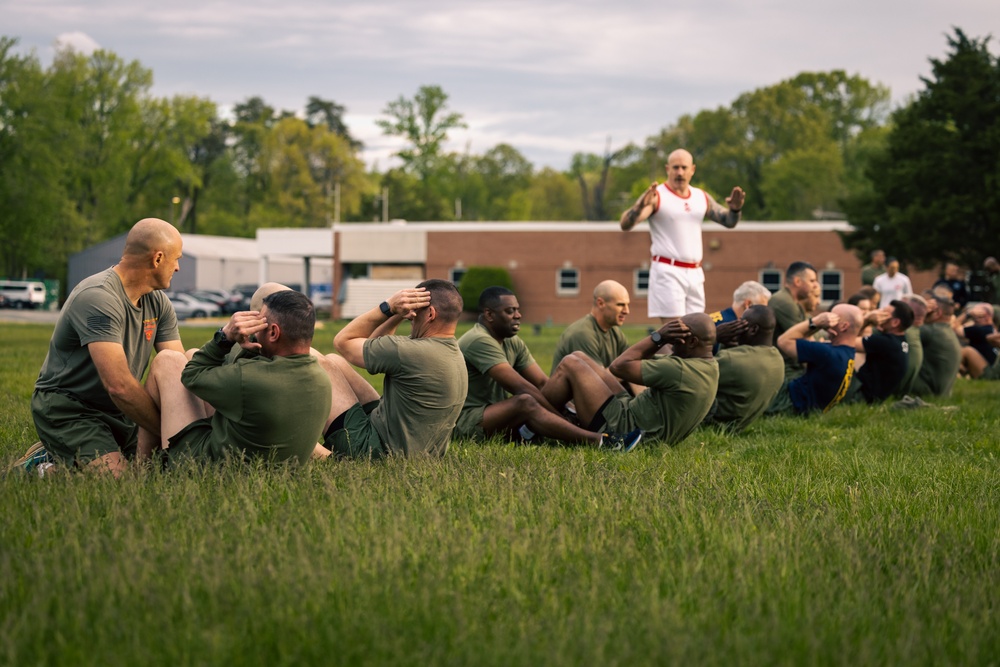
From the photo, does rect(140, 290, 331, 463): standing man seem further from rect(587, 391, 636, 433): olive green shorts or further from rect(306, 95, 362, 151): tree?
rect(306, 95, 362, 151): tree

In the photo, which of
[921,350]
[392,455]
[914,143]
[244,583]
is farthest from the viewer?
[914,143]

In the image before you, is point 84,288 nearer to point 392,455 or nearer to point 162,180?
point 392,455

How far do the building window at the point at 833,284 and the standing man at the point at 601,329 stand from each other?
43829mm

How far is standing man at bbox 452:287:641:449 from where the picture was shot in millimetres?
8125

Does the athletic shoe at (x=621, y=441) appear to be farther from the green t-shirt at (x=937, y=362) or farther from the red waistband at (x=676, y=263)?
the green t-shirt at (x=937, y=362)

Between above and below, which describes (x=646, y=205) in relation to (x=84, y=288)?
→ above

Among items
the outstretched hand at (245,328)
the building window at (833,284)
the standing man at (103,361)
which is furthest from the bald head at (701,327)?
the building window at (833,284)

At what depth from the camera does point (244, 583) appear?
384 centimetres

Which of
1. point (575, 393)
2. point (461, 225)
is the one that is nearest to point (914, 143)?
point (461, 225)

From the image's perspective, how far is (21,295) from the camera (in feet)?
219

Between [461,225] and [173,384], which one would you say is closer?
[173,384]

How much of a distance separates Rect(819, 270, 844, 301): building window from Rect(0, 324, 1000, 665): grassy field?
46.4 metres

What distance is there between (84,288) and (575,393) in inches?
149

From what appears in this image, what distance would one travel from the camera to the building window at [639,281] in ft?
172
